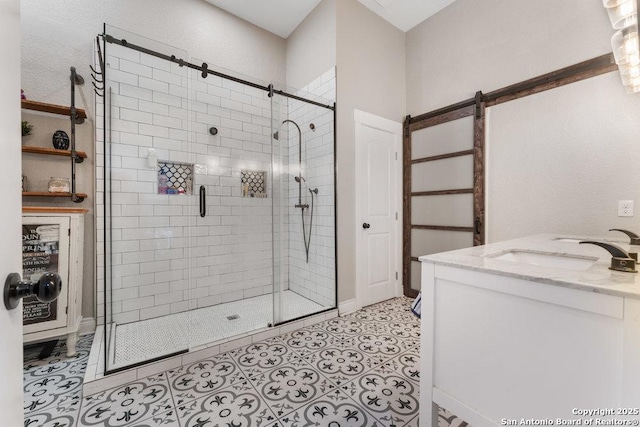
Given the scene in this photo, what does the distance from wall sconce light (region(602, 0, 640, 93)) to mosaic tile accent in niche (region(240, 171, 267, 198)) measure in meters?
2.85

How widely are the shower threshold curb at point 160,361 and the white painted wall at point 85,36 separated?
87 cm

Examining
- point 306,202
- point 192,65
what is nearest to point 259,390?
point 306,202

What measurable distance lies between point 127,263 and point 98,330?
2.28 ft

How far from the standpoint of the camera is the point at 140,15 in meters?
2.66

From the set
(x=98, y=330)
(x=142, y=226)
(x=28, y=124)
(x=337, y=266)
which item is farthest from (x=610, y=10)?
(x=98, y=330)

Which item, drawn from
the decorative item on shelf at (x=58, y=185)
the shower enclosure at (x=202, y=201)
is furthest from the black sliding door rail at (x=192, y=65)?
the decorative item on shelf at (x=58, y=185)

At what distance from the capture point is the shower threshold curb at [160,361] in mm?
1665

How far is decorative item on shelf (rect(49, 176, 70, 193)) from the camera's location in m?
2.18

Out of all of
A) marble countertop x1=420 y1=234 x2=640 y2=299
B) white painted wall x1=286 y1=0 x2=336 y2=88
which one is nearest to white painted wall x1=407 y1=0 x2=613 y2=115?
white painted wall x1=286 y1=0 x2=336 y2=88

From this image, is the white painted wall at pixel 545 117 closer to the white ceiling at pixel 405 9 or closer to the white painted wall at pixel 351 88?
the white ceiling at pixel 405 9

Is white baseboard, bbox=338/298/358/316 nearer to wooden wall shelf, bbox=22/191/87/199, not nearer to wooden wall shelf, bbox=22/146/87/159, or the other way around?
wooden wall shelf, bbox=22/191/87/199

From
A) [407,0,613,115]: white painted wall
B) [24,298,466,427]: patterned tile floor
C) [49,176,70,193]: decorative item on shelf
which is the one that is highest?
[407,0,613,115]: white painted wall

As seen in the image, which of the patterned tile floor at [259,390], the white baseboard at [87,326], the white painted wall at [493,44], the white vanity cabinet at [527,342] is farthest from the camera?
the white baseboard at [87,326]

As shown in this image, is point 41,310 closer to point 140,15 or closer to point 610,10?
point 140,15
